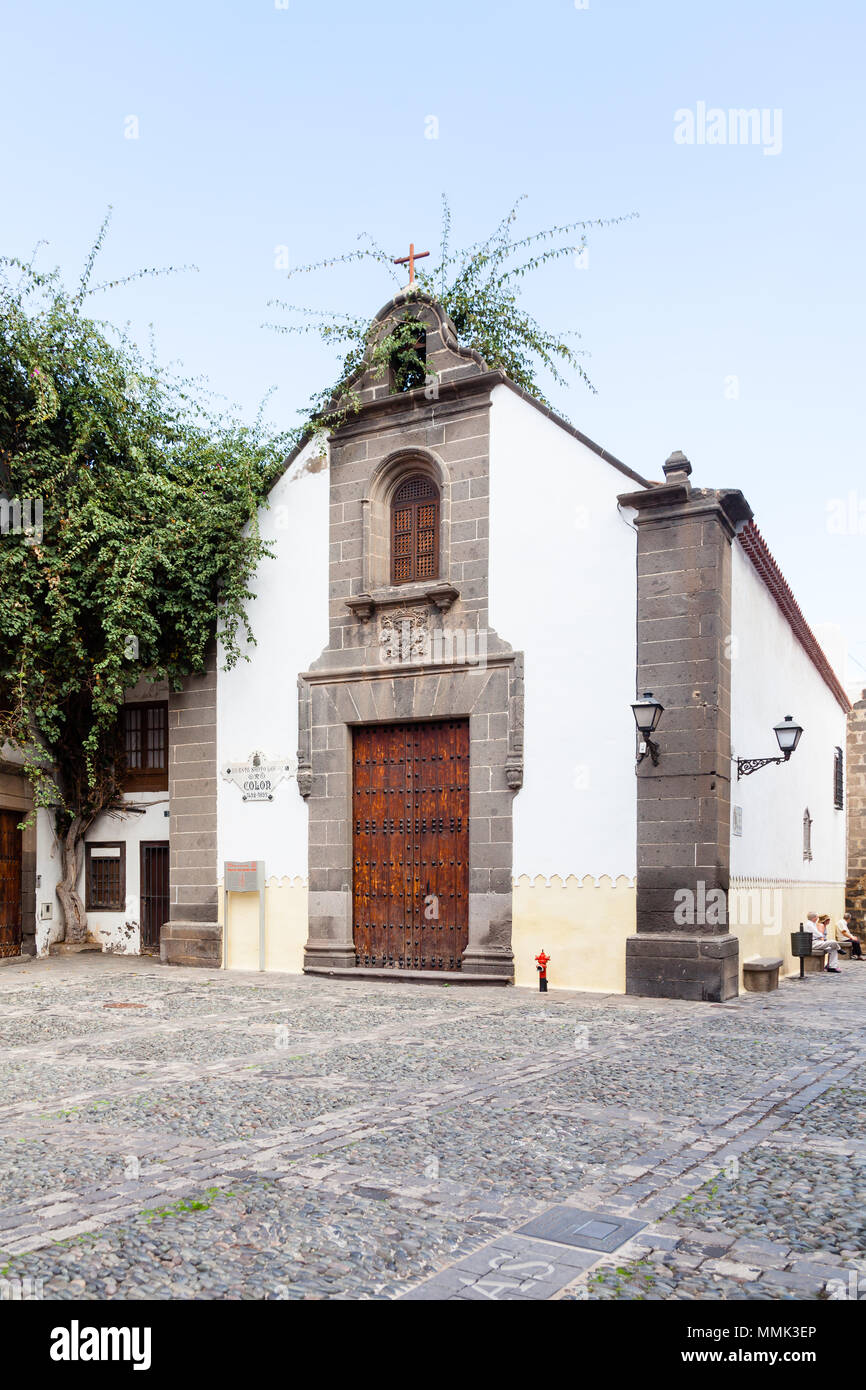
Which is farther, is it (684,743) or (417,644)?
(417,644)

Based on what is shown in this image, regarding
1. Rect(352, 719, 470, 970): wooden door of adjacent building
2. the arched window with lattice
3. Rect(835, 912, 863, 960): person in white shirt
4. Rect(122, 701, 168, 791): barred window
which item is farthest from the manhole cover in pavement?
Rect(835, 912, 863, 960): person in white shirt

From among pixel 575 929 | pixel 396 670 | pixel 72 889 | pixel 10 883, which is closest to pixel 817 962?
pixel 575 929

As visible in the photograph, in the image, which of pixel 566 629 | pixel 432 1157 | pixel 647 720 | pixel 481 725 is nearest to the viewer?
pixel 432 1157

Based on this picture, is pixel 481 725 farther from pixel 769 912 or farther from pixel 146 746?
pixel 146 746

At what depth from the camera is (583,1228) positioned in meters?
4.29

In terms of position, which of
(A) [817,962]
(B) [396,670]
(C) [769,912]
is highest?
(B) [396,670]

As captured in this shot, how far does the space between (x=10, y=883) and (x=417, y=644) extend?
685cm

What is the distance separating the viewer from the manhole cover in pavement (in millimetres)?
4141

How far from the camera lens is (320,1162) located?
522 centimetres

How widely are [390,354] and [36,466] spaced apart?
473 centimetres

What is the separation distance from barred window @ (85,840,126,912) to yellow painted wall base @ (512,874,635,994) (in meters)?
6.65

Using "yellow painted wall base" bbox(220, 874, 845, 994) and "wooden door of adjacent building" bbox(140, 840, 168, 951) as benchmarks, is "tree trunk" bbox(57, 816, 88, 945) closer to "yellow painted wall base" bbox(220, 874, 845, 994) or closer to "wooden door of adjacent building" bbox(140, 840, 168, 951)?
"wooden door of adjacent building" bbox(140, 840, 168, 951)

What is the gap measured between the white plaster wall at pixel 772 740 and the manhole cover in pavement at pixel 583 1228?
336 inches

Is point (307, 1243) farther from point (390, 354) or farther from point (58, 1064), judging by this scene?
point (390, 354)
